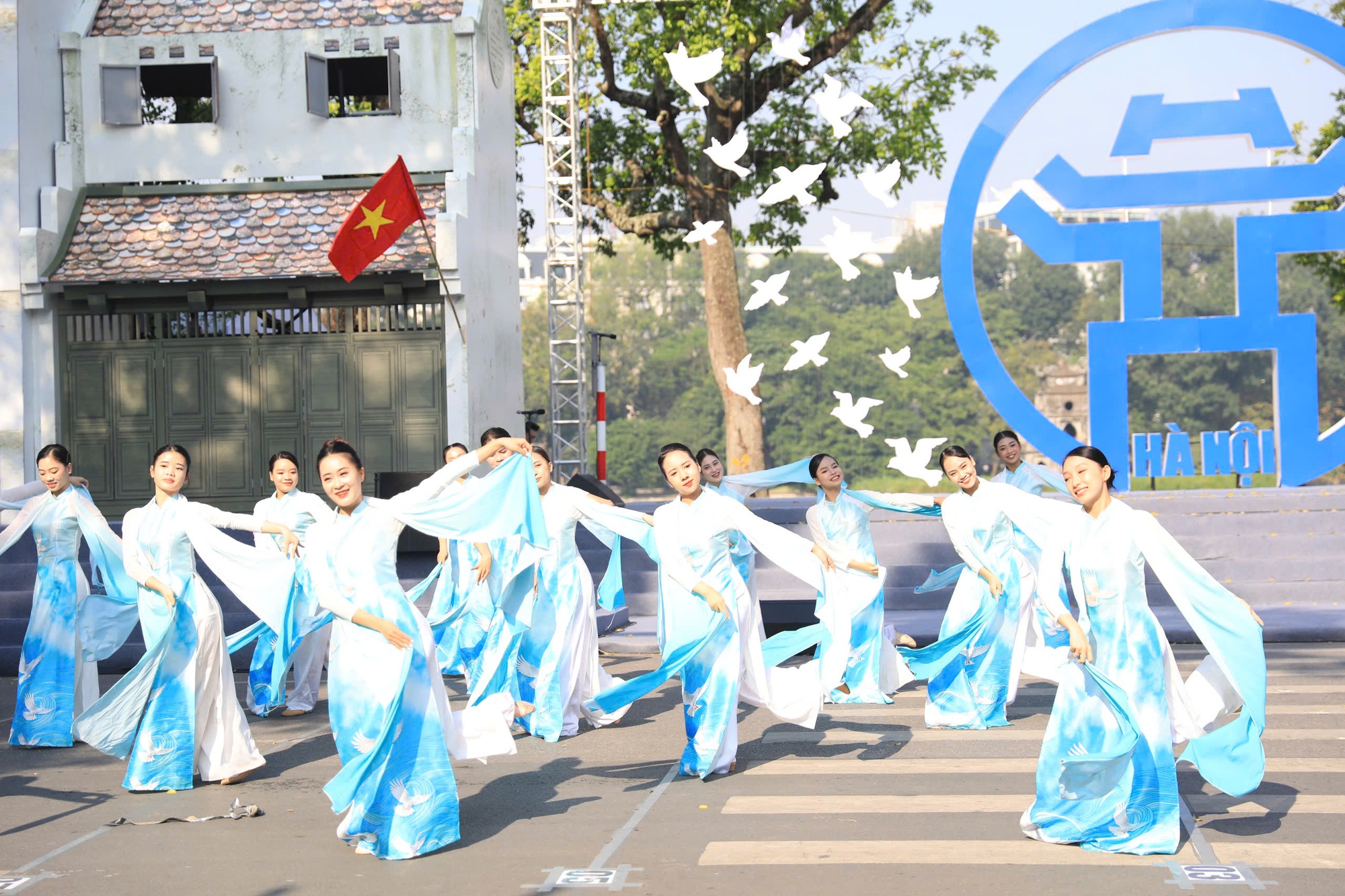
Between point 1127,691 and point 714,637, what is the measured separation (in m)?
2.03

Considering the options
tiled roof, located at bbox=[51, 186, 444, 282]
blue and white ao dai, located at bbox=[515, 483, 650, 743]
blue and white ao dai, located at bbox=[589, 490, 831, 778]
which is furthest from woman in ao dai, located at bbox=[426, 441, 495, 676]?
tiled roof, located at bbox=[51, 186, 444, 282]

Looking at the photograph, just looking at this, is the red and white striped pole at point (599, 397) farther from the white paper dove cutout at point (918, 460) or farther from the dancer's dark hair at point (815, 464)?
the dancer's dark hair at point (815, 464)

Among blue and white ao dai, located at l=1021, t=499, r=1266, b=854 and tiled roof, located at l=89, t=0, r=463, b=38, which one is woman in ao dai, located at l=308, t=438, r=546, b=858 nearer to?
blue and white ao dai, located at l=1021, t=499, r=1266, b=854

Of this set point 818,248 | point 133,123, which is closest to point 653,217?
point 133,123

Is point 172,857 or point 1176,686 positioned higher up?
point 1176,686

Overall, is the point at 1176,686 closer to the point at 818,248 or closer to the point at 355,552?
the point at 355,552

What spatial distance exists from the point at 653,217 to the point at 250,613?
45.5 feet

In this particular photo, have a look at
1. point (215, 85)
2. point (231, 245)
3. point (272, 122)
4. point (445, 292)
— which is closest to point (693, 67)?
point (445, 292)

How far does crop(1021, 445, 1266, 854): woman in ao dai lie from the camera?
5.43 metres

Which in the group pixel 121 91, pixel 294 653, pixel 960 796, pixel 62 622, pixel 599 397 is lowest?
pixel 960 796

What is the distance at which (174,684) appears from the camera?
696 cm

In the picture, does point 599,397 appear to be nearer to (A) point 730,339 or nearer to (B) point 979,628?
(A) point 730,339

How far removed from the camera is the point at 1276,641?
11.8 metres

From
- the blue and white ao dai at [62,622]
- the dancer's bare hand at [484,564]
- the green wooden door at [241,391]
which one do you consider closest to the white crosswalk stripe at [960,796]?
the dancer's bare hand at [484,564]
